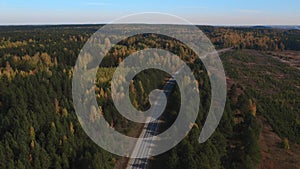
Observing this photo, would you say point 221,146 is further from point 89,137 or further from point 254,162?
point 89,137

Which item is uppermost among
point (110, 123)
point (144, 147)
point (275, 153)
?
point (110, 123)

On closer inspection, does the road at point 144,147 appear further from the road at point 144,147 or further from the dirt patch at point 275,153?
the dirt patch at point 275,153

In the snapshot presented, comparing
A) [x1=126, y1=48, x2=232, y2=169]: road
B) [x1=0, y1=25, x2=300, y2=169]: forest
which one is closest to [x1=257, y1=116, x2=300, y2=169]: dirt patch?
[x1=0, y1=25, x2=300, y2=169]: forest

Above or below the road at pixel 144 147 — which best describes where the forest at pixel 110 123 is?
above

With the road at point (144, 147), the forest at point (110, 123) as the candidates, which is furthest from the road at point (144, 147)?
the forest at point (110, 123)

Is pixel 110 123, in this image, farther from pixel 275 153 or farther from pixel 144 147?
pixel 275 153

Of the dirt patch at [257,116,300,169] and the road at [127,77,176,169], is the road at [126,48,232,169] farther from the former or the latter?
the dirt patch at [257,116,300,169]

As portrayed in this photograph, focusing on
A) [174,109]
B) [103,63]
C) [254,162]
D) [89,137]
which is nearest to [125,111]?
[174,109]

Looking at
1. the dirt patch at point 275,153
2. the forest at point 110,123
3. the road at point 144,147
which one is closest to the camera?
the forest at point 110,123

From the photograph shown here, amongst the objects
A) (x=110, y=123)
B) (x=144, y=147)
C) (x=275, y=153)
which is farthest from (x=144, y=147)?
(x=275, y=153)
